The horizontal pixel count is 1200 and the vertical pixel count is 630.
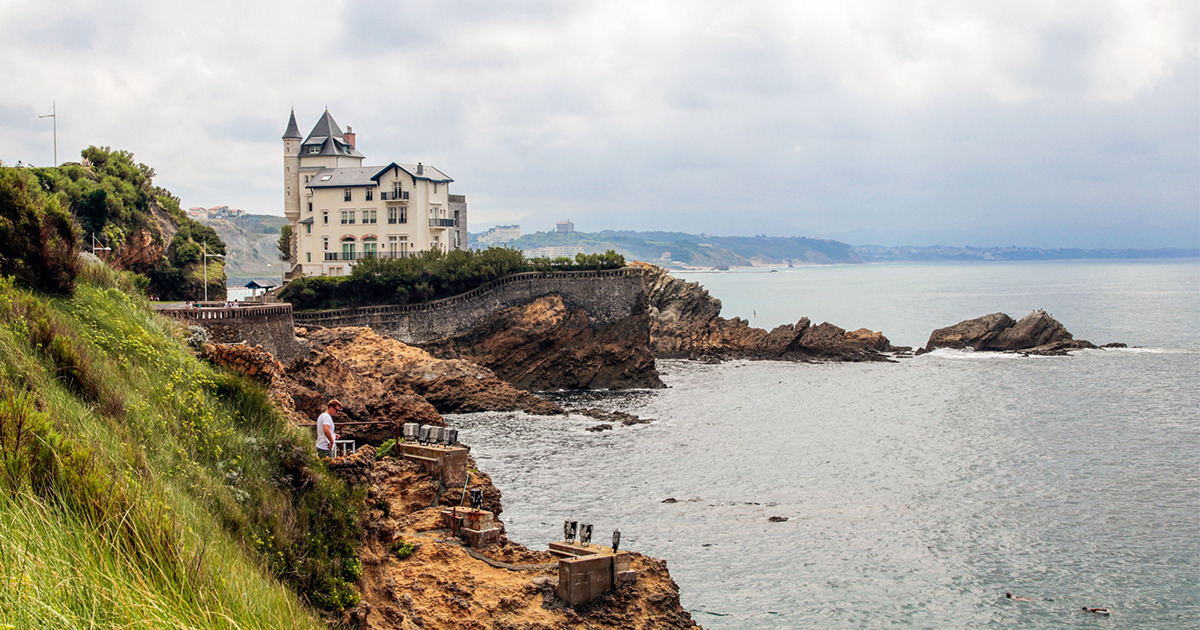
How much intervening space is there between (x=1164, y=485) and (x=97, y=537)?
3987 cm

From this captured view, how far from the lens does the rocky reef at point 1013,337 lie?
8269cm

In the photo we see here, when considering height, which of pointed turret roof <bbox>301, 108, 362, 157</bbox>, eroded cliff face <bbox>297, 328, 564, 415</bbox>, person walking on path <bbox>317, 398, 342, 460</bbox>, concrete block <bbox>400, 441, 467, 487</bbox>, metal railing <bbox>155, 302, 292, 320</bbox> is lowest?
eroded cliff face <bbox>297, 328, 564, 415</bbox>

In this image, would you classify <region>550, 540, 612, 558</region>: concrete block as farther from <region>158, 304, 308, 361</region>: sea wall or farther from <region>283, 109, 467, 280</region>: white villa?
<region>283, 109, 467, 280</region>: white villa

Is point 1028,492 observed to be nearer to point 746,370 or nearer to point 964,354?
point 746,370

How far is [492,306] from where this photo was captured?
66.2 metres

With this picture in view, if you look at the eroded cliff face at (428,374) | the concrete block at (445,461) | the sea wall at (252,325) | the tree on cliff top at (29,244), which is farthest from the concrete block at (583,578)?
the eroded cliff face at (428,374)

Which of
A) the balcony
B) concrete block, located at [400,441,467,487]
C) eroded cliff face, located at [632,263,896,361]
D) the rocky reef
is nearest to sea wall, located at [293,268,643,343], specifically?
eroded cliff face, located at [632,263,896,361]

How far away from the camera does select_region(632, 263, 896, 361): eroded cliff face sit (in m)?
79.9

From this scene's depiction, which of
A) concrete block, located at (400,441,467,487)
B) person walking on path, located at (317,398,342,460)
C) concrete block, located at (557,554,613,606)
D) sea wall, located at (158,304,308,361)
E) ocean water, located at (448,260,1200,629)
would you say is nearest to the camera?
person walking on path, located at (317,398,342,460)

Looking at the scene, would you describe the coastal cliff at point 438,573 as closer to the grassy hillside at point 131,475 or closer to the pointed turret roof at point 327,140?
the grassy hillside at point 131,475

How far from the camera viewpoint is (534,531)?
1160 inches

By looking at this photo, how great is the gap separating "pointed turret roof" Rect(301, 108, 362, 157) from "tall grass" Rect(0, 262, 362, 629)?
66.3 meters

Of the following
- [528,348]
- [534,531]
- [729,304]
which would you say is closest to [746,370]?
[528,348]

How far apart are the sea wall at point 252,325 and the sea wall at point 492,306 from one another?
1234 centimetres
